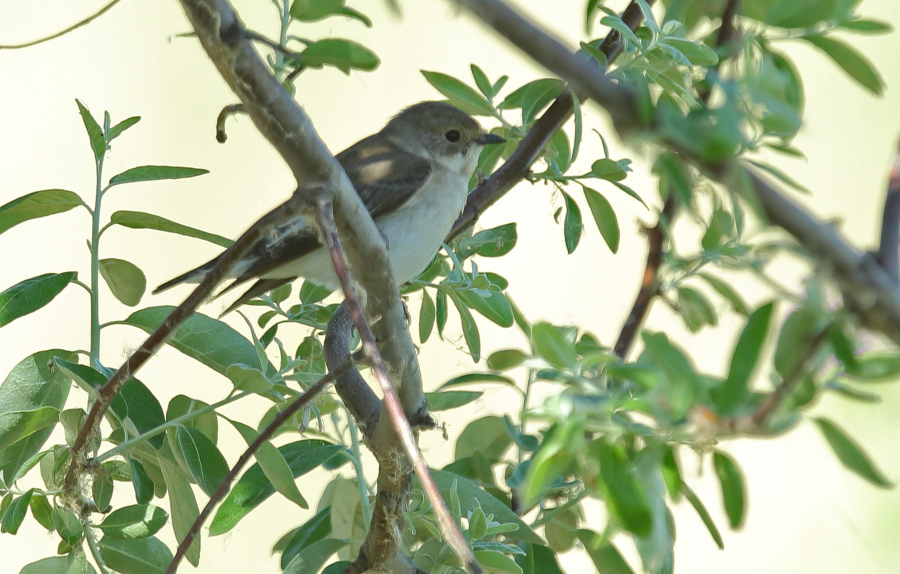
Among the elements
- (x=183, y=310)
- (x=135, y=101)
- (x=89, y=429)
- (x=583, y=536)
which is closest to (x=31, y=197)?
(x=89, y=429)

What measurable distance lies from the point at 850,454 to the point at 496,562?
0.75m

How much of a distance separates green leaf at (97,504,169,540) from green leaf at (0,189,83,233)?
1.56 ft

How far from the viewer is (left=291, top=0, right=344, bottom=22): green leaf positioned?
1.39 metres

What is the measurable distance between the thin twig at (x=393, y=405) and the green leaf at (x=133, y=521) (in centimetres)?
75

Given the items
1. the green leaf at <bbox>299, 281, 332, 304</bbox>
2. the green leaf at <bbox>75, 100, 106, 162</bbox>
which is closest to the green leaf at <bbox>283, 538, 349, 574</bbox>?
the green leaf at <bbox>299, 281, 332, 304</bbox>

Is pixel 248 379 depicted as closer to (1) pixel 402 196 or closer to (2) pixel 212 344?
(2) pixel 212 344

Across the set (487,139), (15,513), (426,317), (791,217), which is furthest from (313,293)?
(791,217)

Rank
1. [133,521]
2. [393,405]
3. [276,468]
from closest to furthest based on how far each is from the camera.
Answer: [393,405]
[276,468]
[133,521]

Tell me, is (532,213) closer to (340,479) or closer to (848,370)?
(340,479)

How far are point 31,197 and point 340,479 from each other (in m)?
0.73

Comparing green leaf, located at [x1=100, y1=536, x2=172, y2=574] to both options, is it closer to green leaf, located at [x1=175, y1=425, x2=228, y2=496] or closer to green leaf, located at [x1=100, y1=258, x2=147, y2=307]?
green leaf, located at [x1=175, y1=425, x2=228, y2=496]

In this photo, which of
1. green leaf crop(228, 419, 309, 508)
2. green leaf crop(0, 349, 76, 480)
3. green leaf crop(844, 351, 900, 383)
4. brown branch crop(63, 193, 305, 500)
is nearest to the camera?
green leaf crop(844, 351, 900, 383)

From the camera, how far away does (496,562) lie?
129cm

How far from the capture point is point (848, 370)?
586 millimetres
